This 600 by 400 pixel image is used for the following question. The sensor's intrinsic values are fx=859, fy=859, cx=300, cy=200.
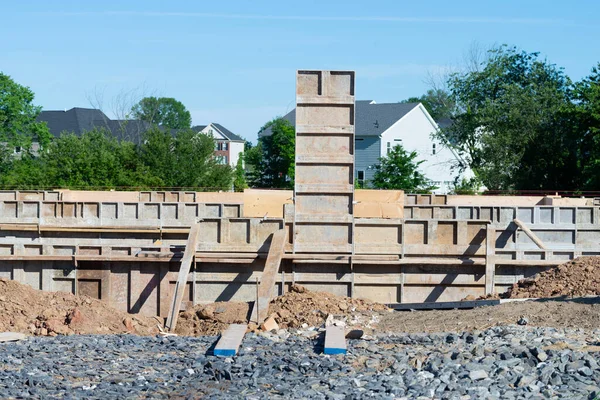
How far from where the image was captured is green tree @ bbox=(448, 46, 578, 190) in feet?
158

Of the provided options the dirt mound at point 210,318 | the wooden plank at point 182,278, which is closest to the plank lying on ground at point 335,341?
the dirt mound at point 210,318

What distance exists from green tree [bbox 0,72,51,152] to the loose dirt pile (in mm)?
60362

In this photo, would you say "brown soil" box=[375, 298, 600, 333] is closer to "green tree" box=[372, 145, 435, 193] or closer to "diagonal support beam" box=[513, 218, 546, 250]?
"diagonal support beam" box=[513, 218, 546, 250]

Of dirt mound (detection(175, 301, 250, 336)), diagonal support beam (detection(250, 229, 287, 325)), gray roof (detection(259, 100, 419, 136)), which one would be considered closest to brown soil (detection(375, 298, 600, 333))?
diagonal support beam (detection(250, 229, 287, 325))

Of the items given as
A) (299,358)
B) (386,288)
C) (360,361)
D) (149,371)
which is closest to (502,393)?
(360,361)

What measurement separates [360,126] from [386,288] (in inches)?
2172

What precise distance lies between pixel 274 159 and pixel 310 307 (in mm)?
58765

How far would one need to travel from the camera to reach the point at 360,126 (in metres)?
71.4

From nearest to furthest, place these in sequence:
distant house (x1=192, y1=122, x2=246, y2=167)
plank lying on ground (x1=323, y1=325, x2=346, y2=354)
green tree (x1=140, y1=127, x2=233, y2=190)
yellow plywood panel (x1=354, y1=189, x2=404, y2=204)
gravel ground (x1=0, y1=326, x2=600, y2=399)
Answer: gravel ground (x1=0, y1=326, x2=600, y2=399), plank lying on ground (x1=323, y1=325, x2=346, y2=354), yellow plywood panel (x1=354, y1=189, x2=404, y2=204), green tree (x1=140, y1=127, x2=233, y2=190), distant house (x1=192, y1=122, x2=246, y2=167)

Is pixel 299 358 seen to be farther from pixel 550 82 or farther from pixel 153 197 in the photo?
pixel 550 82

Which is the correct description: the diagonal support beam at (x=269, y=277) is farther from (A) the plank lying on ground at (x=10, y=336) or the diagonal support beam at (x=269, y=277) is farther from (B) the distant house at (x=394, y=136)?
(B) the distant house at (x=394, y=136)

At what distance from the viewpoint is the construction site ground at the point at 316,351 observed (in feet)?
30.5

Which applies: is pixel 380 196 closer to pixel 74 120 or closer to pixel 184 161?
pixel 184 161

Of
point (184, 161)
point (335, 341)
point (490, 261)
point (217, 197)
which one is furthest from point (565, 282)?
point (184, 161)
